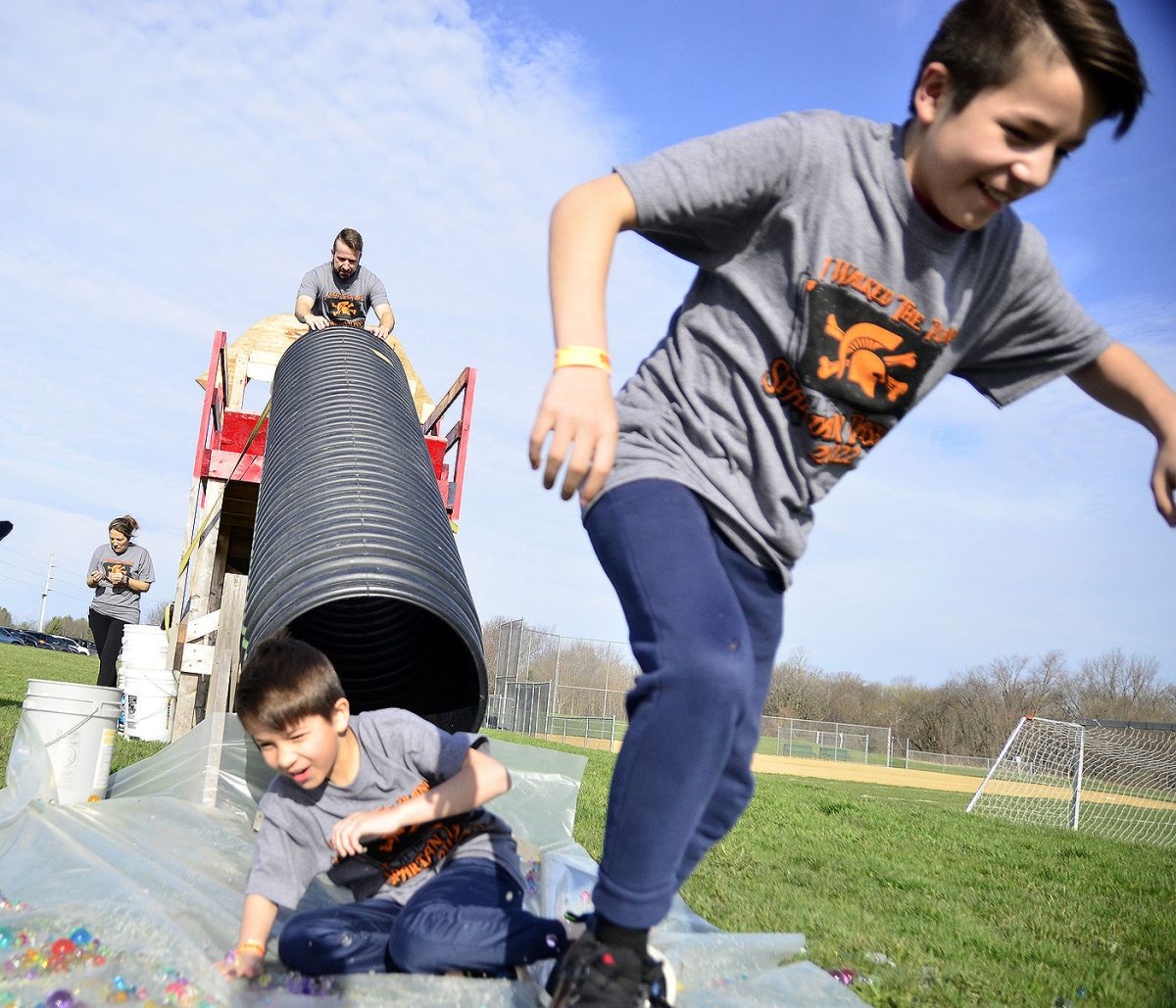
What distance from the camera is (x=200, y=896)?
2.99 m

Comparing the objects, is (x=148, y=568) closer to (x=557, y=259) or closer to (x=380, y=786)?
(x=380, y=786)

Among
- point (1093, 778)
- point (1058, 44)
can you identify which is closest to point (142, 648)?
point (1058, 44)

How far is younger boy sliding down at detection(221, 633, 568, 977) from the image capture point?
2.40 metres

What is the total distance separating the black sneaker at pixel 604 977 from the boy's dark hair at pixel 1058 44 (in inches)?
61.5

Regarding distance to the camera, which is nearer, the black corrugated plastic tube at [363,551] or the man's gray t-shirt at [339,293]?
the black corrugated plastic tube at [363,551]

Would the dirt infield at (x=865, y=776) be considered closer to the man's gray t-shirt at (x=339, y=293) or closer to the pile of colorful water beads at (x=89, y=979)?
the man's gray t-shirt at (x=339, y=293)

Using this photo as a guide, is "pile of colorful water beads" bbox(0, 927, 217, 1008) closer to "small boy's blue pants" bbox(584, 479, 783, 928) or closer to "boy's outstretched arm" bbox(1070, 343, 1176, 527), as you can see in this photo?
"small boy's blue pants" bbox(584, 479, 783, 928)

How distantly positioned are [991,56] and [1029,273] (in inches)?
21.8

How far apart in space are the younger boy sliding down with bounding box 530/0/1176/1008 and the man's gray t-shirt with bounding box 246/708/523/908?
1.14 meters

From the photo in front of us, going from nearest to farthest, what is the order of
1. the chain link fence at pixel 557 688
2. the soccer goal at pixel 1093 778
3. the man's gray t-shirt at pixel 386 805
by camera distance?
the man's gray t-shirt at pixel 386 805 < the soccer goal at pixel 1093 778 < the chain link fence at pixel 557 688

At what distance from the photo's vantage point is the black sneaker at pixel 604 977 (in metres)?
1.68

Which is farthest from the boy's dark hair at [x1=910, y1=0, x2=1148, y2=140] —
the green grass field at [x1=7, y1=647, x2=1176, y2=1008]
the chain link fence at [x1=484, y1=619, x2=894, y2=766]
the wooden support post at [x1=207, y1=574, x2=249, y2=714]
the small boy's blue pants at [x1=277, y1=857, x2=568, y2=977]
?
the chain link fence at [x1=484, y1=619, x2=894, y2=766]

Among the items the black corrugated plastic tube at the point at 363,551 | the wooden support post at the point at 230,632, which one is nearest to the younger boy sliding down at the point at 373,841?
the black corrugated plastic tube at the point at 363,551

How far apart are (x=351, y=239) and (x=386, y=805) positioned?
5928 mm
